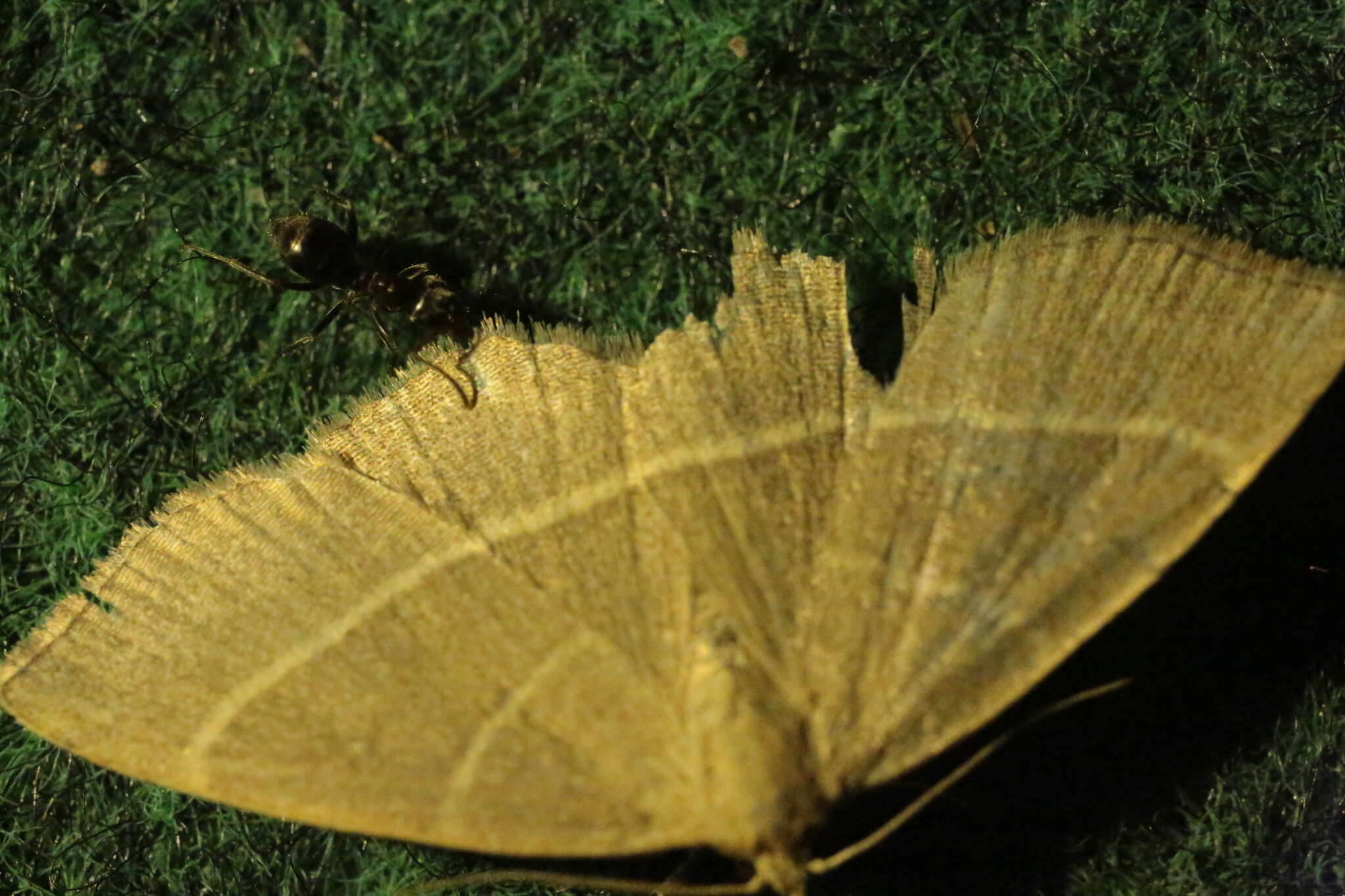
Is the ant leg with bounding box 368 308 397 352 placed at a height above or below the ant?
below

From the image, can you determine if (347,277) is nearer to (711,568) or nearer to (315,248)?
(315,248)

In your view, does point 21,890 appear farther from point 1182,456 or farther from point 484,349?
point 1182,456

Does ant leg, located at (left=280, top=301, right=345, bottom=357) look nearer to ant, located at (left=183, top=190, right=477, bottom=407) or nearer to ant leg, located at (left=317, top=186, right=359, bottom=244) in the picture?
ant, located at (left=183, top=190, right=477, bottom=407)

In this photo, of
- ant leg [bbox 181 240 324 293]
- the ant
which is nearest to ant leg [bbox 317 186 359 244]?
the ant

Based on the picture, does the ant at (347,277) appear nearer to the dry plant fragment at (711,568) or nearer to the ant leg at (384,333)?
the ant leg at (384,333)

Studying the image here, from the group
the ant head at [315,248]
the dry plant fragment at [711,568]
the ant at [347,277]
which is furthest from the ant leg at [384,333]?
→ the dry plant fragment at [711,568]

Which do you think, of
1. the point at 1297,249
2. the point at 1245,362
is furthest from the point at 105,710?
the point at 1297,249

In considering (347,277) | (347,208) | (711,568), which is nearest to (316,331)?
(347,277)
